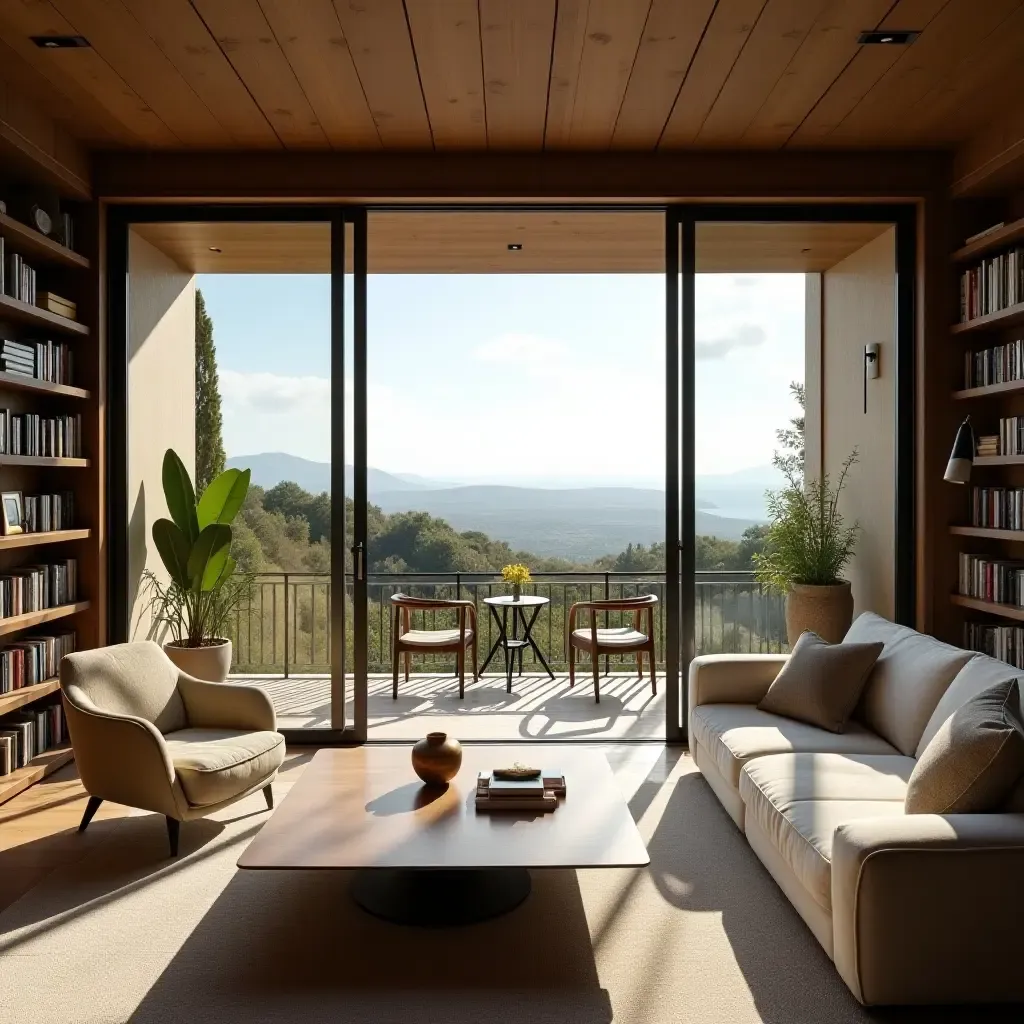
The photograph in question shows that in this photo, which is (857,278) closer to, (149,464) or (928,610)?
(928,610)

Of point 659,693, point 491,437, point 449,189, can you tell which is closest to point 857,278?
point 449,189

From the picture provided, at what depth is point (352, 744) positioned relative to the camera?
4.97 meters

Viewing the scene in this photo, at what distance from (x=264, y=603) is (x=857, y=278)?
3.83m

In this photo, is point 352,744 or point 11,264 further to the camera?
point 352,744

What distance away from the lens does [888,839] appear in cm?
226

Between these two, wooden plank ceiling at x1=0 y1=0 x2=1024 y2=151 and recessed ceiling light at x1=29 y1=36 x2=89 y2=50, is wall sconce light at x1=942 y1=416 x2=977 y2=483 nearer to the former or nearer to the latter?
wooden plank ceiling at x1=0 y1=0 x2=1024 y2=151

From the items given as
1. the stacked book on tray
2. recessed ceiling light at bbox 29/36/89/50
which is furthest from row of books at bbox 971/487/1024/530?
recessed ceiling light at bbox 29/36/89/50

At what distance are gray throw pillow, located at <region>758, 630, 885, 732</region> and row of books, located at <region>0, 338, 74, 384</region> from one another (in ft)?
12.1

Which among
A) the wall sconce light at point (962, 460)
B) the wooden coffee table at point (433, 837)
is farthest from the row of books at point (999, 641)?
the wooden coffee table at point (433, 837)

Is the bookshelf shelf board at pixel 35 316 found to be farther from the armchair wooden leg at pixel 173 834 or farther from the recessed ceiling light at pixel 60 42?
the armchair wooden leg at pixel 173 834

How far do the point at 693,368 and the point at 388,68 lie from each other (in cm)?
221

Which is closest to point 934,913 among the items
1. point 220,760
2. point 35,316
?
point 220,760

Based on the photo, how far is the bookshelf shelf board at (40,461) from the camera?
399 cm

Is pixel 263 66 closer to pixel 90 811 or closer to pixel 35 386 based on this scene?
pixel 35 386
